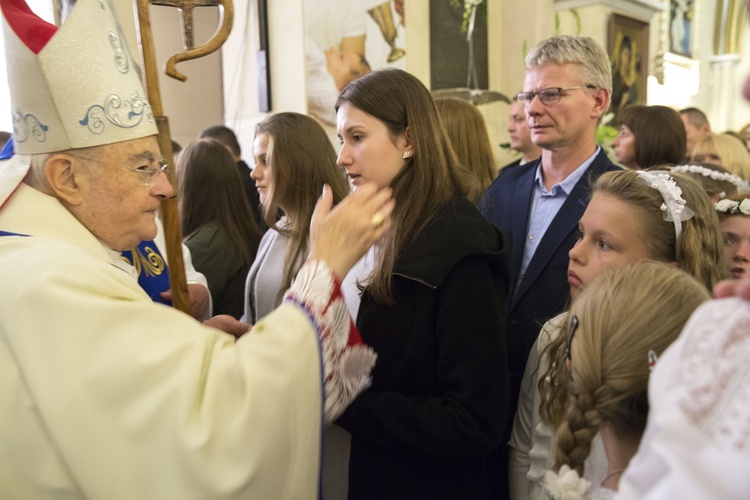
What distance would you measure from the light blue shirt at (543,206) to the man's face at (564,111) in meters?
0.11

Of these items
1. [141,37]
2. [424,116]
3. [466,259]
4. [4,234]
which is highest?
[141,37]

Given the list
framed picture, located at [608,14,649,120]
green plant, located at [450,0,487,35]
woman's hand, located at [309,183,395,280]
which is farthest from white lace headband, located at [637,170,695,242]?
framed picture, located at [608,14,649,120]

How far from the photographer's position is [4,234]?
4.94 feet

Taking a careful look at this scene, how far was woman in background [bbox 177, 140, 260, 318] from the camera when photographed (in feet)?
10.6

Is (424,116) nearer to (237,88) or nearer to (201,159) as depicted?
(201,159)

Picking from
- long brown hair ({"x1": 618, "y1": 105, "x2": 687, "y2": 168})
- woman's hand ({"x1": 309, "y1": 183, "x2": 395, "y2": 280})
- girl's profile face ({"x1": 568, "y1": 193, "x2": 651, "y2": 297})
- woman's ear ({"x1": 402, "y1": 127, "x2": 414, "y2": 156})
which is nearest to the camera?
woman's hand ({"x1": 309, "y1": 183, "x2": 395, "y2": 280})

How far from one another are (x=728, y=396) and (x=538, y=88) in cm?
219

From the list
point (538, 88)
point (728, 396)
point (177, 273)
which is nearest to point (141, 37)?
point (177, 273)

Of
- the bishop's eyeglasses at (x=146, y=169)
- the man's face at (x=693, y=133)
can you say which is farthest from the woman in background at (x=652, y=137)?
the bishop's eyeglasses at (x=146, y=169)

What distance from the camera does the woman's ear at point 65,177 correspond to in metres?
1.63

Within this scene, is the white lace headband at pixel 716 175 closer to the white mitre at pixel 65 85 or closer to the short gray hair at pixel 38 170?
the white mitre at pixel 65 85

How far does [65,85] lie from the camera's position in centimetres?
168

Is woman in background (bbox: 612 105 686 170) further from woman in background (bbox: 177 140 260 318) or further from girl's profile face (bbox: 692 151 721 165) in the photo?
woman in background (bbox: 177 140 260 318)

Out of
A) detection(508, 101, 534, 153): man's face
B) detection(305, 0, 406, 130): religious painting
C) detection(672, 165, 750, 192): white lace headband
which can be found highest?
detection(305, 0, 406, 130): religious painting
